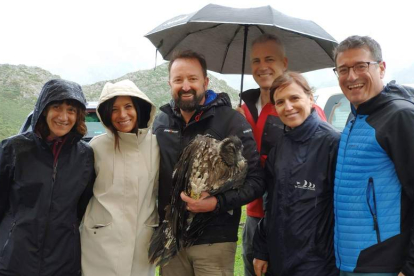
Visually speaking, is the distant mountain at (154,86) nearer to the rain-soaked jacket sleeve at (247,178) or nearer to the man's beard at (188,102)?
the man's beard at (188,102)

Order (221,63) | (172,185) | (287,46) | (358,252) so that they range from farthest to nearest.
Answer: (221,63)
(287,46)
(172,185)
(358,252)

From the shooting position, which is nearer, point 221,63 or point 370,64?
point 370,64

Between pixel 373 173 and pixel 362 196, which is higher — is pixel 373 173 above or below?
above

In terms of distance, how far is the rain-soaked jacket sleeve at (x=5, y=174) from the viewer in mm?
2438

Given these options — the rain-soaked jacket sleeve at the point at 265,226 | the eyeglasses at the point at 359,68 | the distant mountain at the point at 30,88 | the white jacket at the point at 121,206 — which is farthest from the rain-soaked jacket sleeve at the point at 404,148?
the distant mountain at the point at 30,88

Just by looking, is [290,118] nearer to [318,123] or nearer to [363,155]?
[318,123]

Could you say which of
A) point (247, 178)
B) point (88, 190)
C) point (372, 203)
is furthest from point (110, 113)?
point (372, 203)

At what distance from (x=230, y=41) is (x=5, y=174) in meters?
2.50

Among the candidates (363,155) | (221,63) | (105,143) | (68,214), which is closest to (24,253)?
(68,214)

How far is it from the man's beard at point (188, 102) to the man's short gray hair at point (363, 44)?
3.49ft

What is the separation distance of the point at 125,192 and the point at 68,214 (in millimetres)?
399

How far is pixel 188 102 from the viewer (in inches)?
109

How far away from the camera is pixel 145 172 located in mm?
2697

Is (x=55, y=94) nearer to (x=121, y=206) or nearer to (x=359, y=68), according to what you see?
(x=121, y=206)
